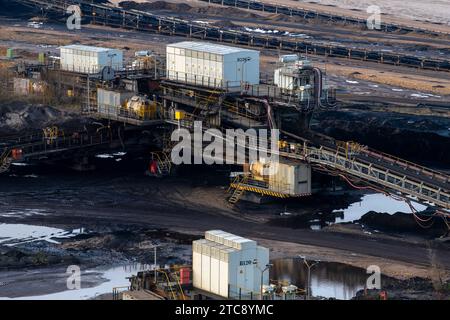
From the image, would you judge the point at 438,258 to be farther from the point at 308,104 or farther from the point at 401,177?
the point at 308,104

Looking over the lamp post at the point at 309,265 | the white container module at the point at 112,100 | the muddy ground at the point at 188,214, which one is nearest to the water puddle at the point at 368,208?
the muddy ground at the point at 188,214

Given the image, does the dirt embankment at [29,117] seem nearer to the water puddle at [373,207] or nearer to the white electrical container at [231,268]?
the water puddle at [373,207]

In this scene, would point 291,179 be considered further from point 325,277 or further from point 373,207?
point 325,277

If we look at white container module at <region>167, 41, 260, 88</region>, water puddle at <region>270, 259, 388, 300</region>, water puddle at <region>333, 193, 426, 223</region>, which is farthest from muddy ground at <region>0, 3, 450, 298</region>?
white container module at <region>167, 41, 260, 88</region>

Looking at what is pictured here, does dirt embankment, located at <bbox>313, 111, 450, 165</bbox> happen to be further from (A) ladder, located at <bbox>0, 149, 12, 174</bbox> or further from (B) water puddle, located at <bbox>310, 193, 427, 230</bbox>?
(A) ladder, located at <bbox>0, 149, 12, 174</bbox>

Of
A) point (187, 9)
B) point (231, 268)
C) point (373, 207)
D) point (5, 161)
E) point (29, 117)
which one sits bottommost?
point (187, 9)

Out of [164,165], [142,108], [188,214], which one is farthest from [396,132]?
[188,214]
